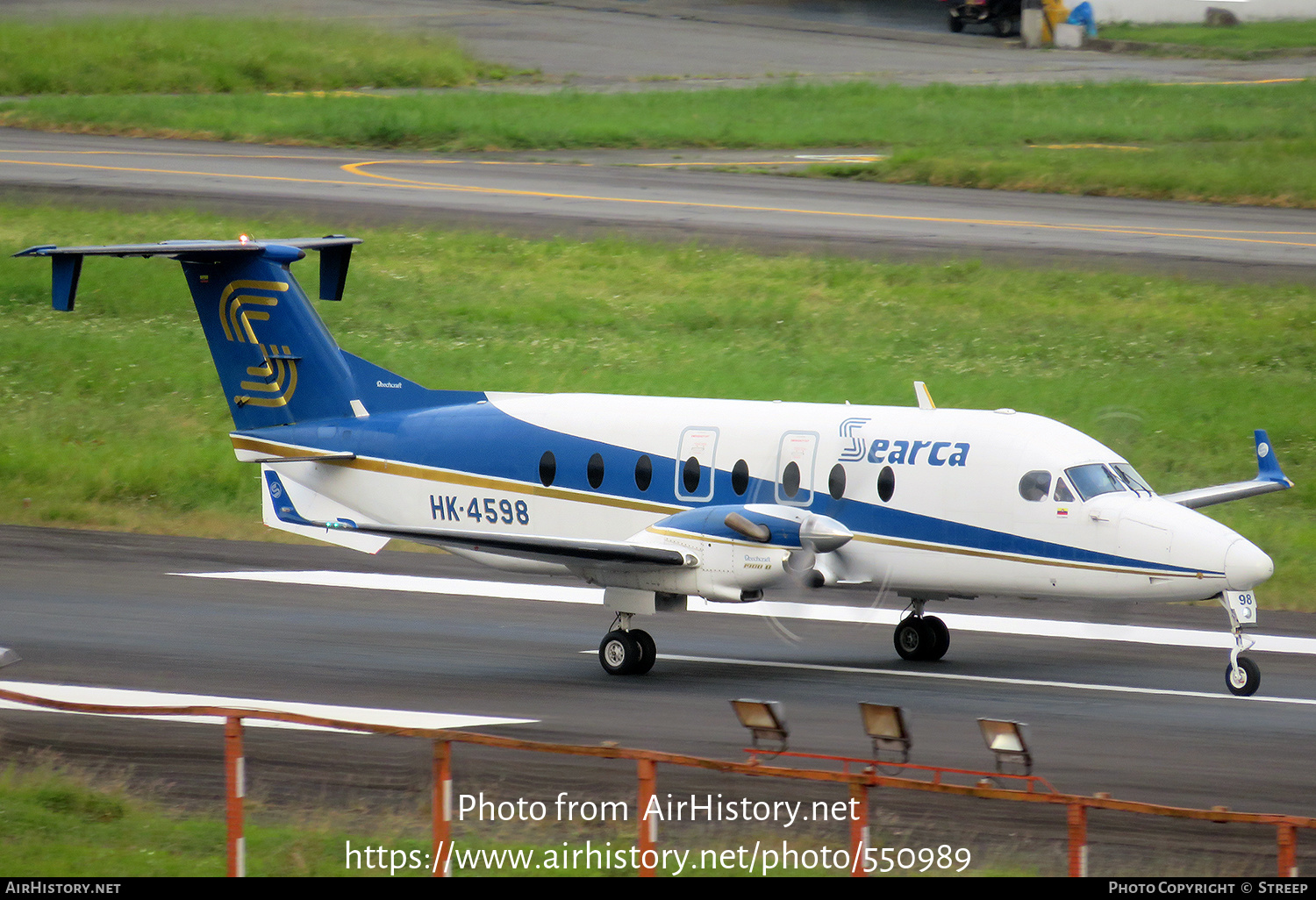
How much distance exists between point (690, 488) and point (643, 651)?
1860mm

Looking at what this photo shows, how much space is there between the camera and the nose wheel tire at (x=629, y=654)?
17.5 m

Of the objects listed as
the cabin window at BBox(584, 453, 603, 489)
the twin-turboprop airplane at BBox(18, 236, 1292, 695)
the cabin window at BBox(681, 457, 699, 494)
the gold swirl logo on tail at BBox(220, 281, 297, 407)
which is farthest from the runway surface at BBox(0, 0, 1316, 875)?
the gold swirl logo on tail at BBox(220, 281, 297, 407)

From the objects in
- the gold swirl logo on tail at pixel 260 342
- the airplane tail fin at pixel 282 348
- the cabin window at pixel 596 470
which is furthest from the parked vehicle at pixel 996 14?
the cabin window at pixel 596 470

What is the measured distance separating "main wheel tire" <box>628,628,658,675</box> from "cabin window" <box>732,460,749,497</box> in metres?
1.84

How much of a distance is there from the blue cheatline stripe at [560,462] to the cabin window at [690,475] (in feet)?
0.40

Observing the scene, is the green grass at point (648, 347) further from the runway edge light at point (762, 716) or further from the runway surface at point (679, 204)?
the runway edge light at point (762, 716)

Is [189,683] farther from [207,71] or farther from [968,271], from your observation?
[207,71]

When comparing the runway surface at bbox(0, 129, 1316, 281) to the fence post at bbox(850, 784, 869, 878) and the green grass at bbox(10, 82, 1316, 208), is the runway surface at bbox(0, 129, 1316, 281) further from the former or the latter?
the fence post at bbox(850, 784, 869, 878)

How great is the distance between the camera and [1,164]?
42.6 meters

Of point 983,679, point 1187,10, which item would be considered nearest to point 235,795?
point 983,679

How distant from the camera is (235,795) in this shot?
9.30 metres

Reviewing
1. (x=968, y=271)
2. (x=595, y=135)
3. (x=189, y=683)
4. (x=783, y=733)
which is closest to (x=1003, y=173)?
(x=968, y=271)

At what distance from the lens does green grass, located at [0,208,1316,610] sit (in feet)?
91.9

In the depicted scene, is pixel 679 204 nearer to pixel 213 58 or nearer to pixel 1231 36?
pixel 213 58
